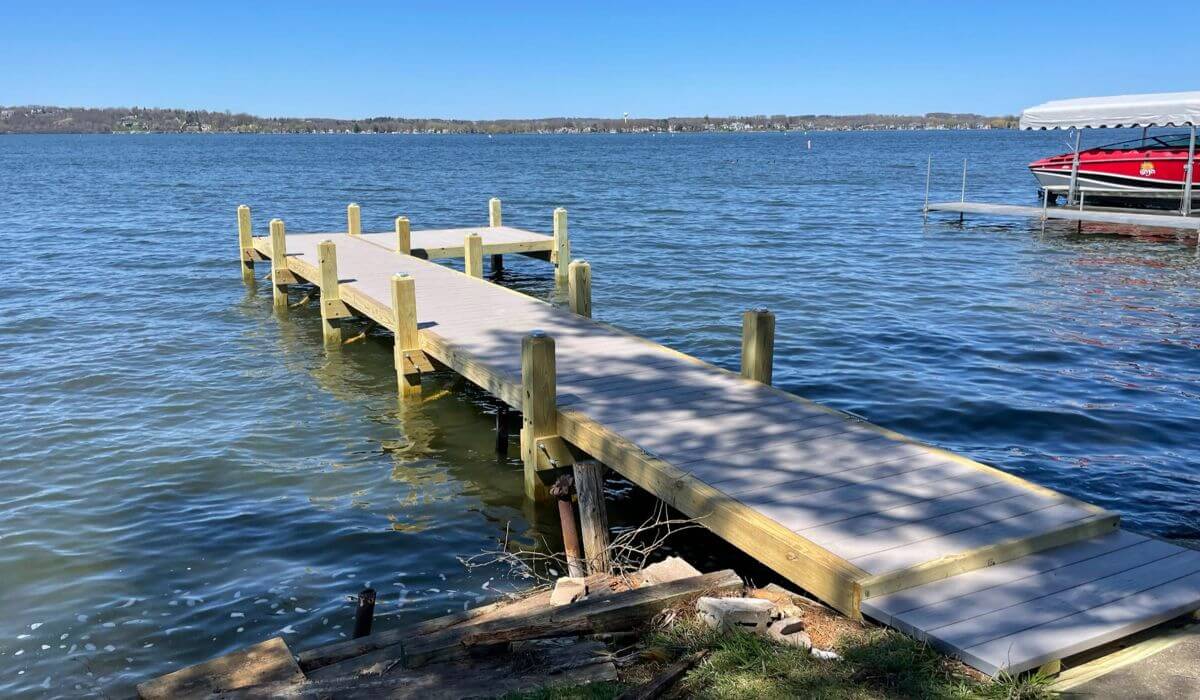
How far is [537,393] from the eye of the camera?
8.02m

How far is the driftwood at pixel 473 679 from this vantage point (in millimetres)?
4371

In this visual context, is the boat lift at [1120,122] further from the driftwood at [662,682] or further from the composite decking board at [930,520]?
the driftwood at [662,682]

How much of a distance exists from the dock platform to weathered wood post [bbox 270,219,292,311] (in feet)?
66.8

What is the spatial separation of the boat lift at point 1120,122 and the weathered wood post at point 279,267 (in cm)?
1971

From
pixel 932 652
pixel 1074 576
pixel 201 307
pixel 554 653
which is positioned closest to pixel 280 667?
pixel 554 653

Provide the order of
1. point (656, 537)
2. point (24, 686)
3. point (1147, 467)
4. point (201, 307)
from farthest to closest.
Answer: point (201, 307), point (1147, 467), point (656, 537), point (24, 686)

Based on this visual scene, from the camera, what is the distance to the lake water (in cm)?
714

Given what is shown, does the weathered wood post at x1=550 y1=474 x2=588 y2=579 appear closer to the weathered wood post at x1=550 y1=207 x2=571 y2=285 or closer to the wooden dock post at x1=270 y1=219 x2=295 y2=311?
the wooden dock post at x1=270 y1=219 x2=295 y2=311

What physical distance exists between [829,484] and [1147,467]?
479cm

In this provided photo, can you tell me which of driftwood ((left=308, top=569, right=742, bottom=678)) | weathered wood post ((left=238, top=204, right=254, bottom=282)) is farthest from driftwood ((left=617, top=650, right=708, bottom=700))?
weathered wood post ((left=238, top=204, right=254, bottom=282))

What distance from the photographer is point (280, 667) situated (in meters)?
4.65

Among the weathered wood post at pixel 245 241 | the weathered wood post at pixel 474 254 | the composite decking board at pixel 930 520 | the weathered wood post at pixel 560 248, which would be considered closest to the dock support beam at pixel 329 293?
the weathered wood post at pixel 474 254

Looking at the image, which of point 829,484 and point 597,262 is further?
point 597,262

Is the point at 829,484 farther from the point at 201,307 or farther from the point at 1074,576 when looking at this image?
the point at 201,307
